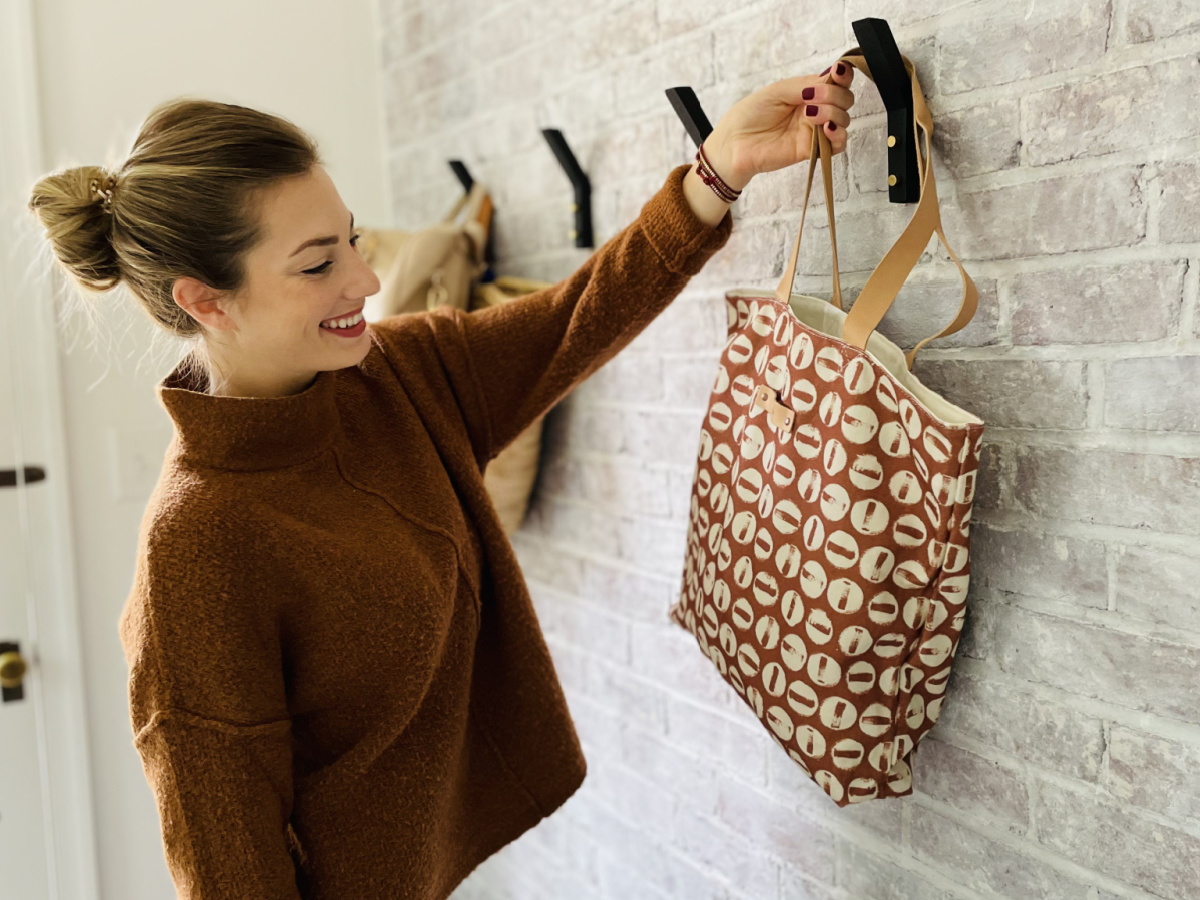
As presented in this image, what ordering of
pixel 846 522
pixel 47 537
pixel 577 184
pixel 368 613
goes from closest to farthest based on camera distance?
pixel 846 522
pixel 368 613
pixel 577 184
pixel 47 537

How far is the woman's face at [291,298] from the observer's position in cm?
95

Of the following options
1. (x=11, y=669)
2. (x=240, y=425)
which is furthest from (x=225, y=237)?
(x=11, y=669)

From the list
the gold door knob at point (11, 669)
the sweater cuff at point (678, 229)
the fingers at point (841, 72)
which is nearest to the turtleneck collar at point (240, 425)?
the sweater cuff at point (678, 229)

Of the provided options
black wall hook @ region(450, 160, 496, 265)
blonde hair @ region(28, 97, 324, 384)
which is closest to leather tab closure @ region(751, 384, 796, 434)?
blonde hair @ region(28, 97, 324, 384)

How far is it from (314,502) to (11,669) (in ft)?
3.01

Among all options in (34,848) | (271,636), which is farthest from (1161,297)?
(34,848)

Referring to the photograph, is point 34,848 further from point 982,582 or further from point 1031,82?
point 1031,82

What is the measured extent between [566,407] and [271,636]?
2.26 feet

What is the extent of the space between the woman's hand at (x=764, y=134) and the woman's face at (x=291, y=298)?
38 centimetres

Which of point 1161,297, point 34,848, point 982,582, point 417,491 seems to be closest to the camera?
point 1161,297

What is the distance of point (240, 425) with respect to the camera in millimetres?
957

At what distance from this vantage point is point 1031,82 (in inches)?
32.8

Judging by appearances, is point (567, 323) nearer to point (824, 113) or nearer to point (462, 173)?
point (824, 113)

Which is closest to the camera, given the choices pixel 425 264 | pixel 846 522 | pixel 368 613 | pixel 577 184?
pixel 846 522
